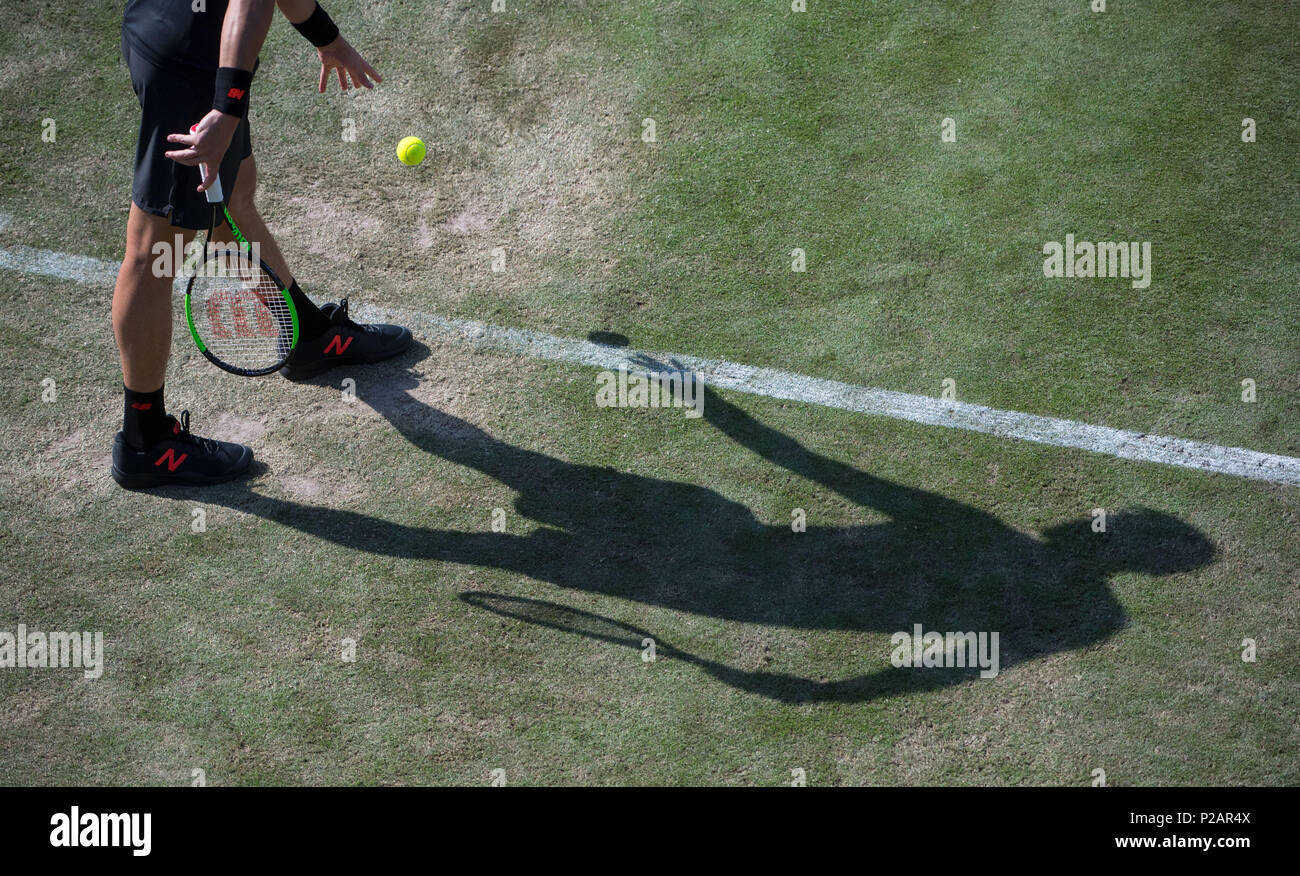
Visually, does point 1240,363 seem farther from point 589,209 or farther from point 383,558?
point 383,558

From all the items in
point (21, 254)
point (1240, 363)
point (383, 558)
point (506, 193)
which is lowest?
point (383, 558)

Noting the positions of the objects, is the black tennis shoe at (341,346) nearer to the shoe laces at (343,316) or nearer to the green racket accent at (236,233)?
the shoe laces at (343,316)

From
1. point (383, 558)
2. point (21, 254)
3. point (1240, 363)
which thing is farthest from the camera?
point (21, 254)

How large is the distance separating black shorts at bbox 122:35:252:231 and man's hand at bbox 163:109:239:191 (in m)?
0.19

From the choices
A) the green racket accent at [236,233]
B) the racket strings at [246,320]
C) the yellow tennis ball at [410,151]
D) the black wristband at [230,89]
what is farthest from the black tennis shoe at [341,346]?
the black wristband at [230,89]

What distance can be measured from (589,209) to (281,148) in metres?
1.94

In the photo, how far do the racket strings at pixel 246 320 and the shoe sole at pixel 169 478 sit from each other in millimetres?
542

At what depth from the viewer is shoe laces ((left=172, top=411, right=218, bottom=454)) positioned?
537 centimetres

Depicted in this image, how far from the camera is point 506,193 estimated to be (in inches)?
265

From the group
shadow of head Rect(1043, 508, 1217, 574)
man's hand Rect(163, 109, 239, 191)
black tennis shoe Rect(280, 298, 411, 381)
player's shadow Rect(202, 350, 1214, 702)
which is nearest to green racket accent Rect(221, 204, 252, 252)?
black tennis shoe Rect(280, 298, 411, 381)

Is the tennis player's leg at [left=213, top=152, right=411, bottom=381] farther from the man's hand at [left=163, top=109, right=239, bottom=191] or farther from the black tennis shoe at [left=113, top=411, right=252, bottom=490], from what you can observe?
the man's hand at [left=163, top=109, right=239, bottom=191]

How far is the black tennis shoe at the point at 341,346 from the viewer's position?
19.0 feet

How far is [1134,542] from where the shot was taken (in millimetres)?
5129

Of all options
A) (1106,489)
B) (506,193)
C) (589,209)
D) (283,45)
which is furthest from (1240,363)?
(283,45)
